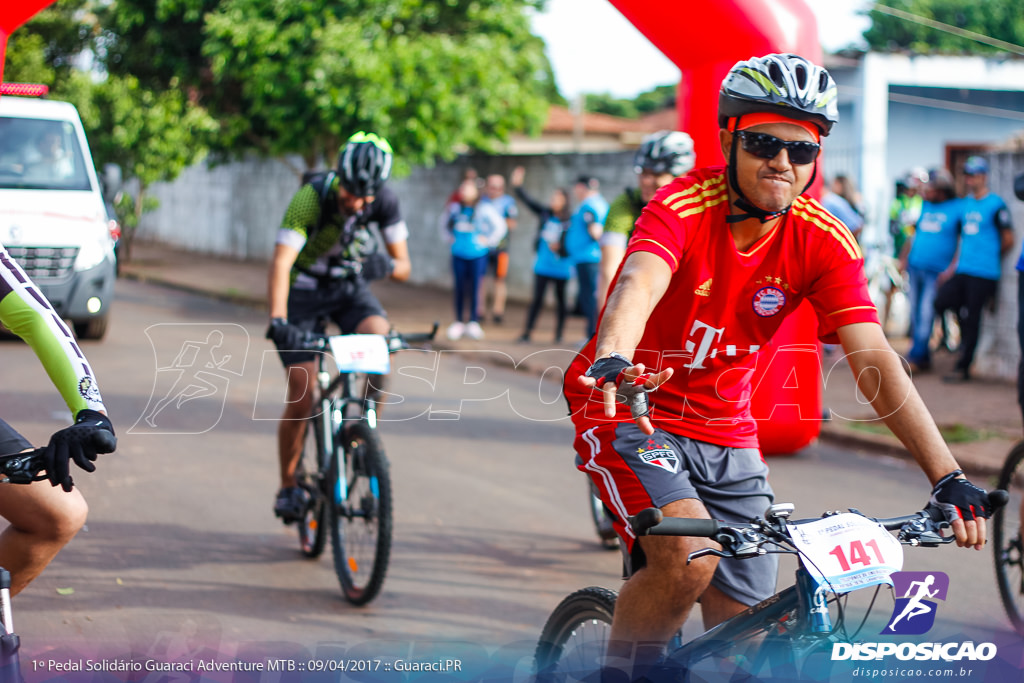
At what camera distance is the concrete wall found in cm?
1811

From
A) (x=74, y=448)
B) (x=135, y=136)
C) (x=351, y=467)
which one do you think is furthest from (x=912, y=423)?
(x=135, y=136)

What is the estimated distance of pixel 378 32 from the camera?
16062 millimetres

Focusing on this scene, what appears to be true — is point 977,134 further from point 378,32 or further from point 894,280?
point 378,32

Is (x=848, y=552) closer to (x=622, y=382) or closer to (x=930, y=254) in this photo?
(x=622, y=382)

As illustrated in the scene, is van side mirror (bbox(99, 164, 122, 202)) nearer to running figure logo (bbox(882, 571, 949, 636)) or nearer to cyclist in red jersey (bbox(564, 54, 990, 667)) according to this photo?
cyclist in red jersey (bbox(564, 54, 990, 667))

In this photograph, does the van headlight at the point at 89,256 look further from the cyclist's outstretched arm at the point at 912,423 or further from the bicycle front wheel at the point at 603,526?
the cyclist's outstretched arm at the point at 912,423

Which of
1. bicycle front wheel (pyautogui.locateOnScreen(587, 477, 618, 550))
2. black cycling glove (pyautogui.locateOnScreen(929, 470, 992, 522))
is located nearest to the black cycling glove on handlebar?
black cycling glove (pyautogui.locateOnScreen(929, 470, 992, 522))

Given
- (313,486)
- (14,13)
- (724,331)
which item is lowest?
(313,486)

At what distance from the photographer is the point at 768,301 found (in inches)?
119

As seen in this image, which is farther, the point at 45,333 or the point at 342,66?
the point at 342,66

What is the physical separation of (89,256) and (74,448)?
31.3 feet

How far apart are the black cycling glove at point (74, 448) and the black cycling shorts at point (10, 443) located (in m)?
0.28

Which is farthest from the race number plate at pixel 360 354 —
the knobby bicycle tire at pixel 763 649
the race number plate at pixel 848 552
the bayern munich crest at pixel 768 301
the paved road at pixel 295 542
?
the race number plate at pixel 848 552

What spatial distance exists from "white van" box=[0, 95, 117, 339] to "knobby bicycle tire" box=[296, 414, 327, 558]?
6.54 m
